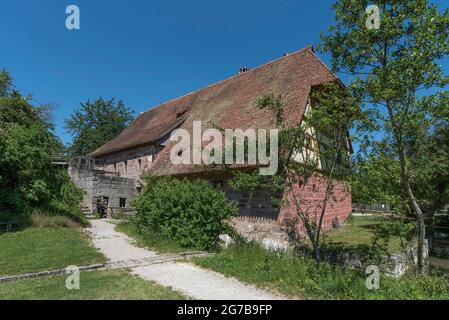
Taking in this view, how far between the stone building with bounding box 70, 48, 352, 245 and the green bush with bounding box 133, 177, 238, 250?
2.16 m

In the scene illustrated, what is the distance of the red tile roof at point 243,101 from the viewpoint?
13969 mm

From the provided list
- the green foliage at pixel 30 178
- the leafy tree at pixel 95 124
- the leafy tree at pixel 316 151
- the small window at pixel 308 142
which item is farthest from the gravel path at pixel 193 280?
the leafy tree at pixel 95 124

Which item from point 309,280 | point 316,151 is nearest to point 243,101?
point 316,151

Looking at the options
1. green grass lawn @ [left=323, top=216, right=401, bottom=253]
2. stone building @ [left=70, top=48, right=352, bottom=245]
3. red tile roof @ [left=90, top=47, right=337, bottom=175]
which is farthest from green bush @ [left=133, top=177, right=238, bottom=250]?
green grass lawn @ [left=323, top=216, right=401, bottom=253]

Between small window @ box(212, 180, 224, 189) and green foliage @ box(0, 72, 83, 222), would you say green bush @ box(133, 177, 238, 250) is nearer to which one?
small window @ box(212, 180, 224, 189)

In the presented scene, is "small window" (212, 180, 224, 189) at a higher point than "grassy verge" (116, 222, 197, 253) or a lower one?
higher

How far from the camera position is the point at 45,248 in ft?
32.5

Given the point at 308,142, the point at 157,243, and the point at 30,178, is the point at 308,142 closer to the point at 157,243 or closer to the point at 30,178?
the point at 157,243

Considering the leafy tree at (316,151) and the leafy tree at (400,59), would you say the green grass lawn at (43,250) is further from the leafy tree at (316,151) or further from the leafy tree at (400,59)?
the leafy tree at (400,59)

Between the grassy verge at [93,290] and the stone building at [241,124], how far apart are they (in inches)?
230

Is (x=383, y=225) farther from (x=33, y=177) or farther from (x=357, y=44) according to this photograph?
(x=33, y=177)

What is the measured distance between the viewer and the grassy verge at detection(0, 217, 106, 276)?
8.19m

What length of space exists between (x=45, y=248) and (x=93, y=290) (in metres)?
4.84
